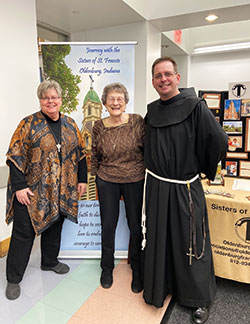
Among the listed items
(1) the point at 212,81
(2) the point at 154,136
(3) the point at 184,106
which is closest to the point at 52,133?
(2) the point at 154,136

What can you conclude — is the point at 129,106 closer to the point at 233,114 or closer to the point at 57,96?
the point at 57,96

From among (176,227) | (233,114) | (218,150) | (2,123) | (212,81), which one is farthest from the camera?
(212,81)

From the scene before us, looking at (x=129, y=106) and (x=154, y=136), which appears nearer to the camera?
(x=154, y=136)

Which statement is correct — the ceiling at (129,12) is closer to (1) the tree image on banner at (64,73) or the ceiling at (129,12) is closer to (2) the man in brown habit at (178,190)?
(1) the tree image on banner at (64,73)

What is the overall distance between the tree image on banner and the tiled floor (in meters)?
1.33

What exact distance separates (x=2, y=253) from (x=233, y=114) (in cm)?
231

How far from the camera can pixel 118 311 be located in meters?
1.63

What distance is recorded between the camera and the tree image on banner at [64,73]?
210 centimetres

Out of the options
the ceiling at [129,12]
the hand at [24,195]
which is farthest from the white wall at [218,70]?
the hand at [24,195]

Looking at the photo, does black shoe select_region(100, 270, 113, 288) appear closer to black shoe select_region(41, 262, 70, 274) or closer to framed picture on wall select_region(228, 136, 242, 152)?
black shoe select_region(41, 262, 70, 274)

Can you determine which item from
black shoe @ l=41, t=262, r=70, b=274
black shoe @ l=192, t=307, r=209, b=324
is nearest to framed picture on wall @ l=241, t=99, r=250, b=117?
black shoe @ l=192, t=307, r=209, b=324

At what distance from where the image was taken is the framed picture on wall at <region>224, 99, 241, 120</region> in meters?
2.04

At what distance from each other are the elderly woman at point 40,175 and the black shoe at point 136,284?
1.96 feet

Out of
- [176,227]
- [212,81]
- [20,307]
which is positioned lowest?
[20,307]
